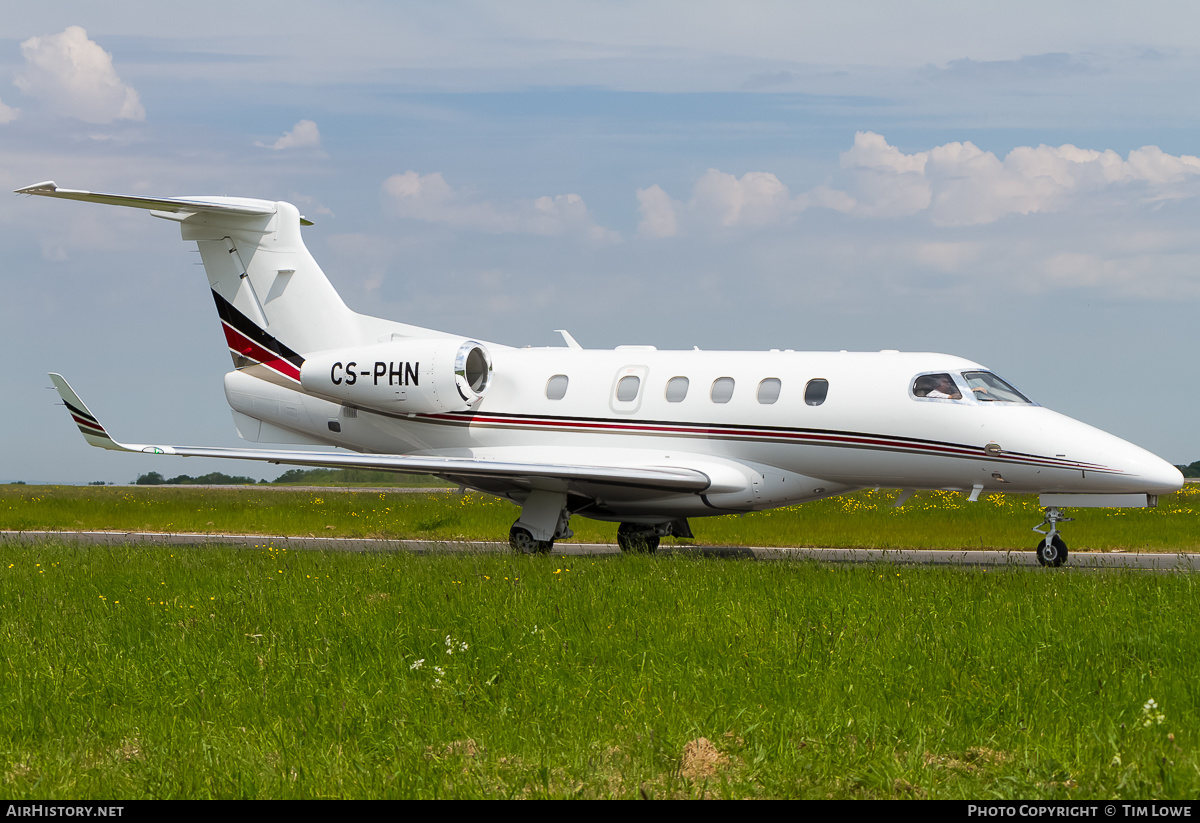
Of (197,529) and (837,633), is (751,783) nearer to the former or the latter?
(837,633)

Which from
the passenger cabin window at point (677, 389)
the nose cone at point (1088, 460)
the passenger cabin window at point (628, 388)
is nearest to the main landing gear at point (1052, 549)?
the nose cone at point (1088, 460)

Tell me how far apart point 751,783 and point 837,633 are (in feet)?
12.2

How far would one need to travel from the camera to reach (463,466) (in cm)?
1836

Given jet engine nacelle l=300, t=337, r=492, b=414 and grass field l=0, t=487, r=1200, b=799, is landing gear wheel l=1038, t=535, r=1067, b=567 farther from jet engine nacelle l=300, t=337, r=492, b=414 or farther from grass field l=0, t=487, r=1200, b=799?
jet engine nacelle l=300, t=337, r=492, b=414

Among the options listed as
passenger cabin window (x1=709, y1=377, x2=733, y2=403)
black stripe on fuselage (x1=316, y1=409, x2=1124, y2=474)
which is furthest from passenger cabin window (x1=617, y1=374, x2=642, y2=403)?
passenger cabin window (x1=709, y1=377, x2=733, y2=403)

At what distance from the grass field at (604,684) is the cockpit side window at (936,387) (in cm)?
395

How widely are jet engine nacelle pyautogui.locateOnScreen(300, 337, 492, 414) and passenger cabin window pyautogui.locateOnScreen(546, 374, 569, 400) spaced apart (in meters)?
1.26

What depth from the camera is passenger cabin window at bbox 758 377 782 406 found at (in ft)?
59.3

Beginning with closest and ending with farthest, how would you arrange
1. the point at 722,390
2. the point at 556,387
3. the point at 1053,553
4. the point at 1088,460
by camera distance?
the point at 1088,460 → the point at 1053,553 → the point at 722,390 → the point at 556,387

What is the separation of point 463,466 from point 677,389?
371 centimetres

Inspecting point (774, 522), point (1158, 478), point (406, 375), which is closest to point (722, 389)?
point (406, 375)

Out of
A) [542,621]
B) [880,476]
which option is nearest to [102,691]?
[542,621]

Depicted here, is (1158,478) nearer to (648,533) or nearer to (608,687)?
(648,533)

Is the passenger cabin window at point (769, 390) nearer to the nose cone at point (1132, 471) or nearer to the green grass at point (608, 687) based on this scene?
the nose cone at point (1132, 471)
